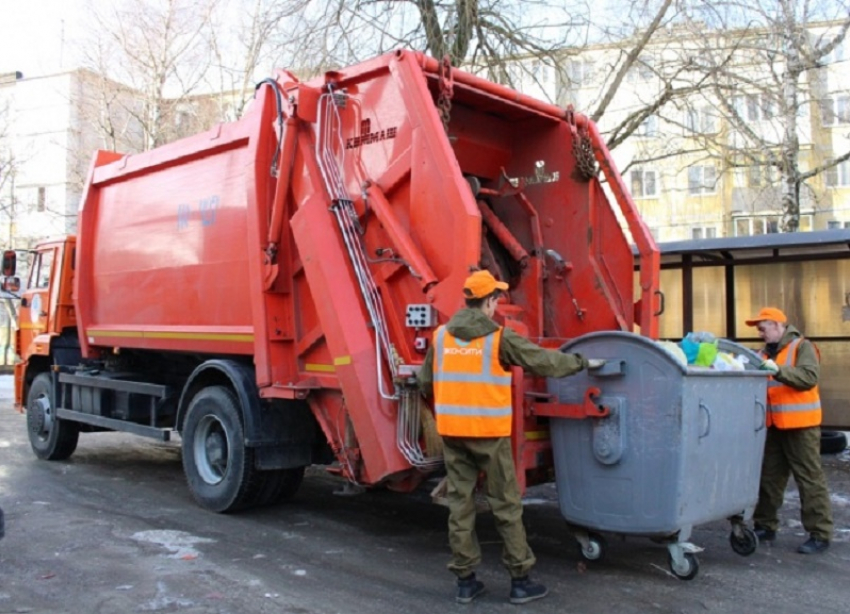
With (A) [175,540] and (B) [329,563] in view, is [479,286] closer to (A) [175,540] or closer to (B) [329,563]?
(B) [329,563]

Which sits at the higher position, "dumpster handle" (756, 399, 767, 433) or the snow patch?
"dumpster handle" (756, 399, 767, 433)

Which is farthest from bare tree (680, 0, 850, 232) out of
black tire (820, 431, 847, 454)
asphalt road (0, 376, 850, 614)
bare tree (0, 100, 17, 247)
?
bare tree (0, 100, 17, 247)

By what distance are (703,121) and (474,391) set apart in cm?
1330

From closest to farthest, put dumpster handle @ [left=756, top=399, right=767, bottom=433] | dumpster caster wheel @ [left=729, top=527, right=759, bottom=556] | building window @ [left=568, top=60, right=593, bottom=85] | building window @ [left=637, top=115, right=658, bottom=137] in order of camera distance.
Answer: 1. dumpster handle @ [left=756, top=399, right=767, bottom=433]
2. dumpster caster wheel @ [left=729, top=527, right=759, bottom=556]
3. building window @ [left=568, top=60, right=593, bottom=85]
4. building window @ [left=637, top=115, right=658, bottom=137]

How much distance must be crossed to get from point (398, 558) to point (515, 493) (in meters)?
1.13

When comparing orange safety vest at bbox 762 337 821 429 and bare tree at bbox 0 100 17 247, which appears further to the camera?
bare tree at bbox 0 100 17 247

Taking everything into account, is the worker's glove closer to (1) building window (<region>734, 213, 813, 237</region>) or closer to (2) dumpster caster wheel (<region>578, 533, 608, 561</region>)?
(2) dumpster caster wheel (<region>578, 533, 608, 561</region>)

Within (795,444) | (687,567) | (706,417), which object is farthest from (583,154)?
(687,567)

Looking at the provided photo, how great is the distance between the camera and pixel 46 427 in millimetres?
8414

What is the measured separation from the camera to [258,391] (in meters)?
5.61

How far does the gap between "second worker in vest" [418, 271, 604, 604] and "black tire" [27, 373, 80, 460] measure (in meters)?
5.58

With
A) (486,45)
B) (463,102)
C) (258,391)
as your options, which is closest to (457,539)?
(258,391)

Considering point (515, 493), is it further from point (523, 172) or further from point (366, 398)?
point (523, 172)

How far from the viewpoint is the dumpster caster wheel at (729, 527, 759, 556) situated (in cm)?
487
